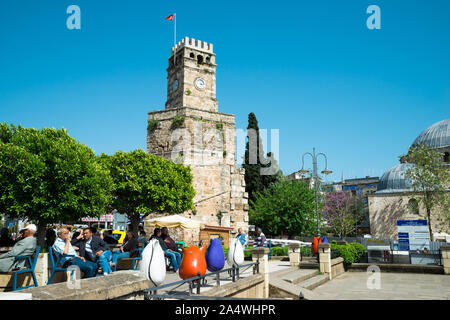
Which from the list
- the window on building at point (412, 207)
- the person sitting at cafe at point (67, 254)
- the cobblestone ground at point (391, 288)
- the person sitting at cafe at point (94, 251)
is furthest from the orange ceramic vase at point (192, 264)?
the window on building at point (412, 207)

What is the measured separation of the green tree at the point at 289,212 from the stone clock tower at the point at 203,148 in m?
2.26

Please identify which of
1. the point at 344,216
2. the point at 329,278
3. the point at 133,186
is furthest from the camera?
the point at 344,216

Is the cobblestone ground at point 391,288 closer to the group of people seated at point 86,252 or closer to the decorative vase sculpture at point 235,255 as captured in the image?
the decorative vase sculpture at point 235,255

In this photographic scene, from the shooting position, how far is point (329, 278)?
552 inches

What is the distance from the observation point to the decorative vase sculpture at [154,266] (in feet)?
20.2

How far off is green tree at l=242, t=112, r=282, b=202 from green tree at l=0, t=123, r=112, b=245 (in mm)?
31334

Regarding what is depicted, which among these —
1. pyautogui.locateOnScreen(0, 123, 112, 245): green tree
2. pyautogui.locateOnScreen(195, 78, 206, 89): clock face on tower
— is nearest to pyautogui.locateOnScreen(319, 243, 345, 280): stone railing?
pyautogui.locateOnScreen(0, 123, 112, 245): green tree

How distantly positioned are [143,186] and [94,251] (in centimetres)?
1623

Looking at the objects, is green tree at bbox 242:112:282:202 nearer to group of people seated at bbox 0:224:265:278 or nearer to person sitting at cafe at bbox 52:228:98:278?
group of people seated at bbox 0:224:265:278

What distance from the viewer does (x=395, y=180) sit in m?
49.4

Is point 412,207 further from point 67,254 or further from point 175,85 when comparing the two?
point 67,254
